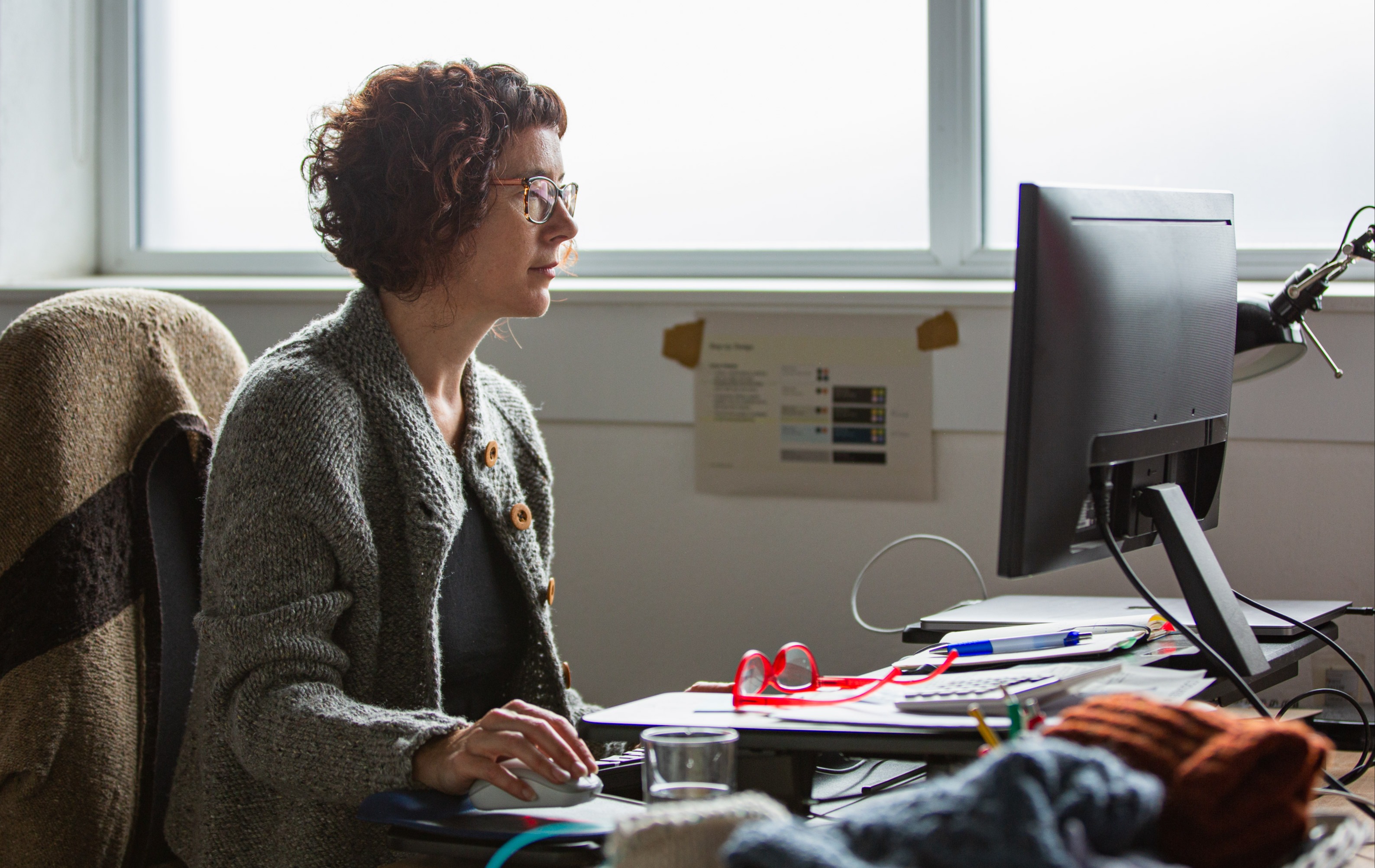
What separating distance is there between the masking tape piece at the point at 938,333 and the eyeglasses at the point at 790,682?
78cm

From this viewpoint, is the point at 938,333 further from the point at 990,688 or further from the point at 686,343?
the point at 990,688

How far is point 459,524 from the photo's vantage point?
4.25 ft

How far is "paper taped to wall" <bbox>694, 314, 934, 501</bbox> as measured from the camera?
1.85 m

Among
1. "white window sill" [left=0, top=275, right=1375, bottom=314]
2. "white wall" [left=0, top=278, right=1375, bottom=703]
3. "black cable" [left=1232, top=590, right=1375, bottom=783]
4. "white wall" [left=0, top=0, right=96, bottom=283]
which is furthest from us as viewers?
"white wall" [left=0, top=0, right=96, bottom=283]

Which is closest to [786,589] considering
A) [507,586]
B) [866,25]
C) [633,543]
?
[633,543]

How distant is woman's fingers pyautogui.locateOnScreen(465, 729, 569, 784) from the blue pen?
0.38m

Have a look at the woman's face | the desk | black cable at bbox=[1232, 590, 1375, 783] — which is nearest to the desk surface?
the desk

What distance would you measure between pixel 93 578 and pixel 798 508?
977 mm

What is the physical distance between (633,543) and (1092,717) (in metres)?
1.35

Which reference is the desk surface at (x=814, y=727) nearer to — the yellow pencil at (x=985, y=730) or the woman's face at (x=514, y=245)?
the yellow pencil at (x=985, y=730)

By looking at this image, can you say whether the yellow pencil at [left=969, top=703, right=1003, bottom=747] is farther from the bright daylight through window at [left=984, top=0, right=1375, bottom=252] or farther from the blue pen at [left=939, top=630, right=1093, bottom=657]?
the bright daylight through window at [left=984, top=0, right=1375, bottom=252]

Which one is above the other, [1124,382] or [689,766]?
[1124,382]

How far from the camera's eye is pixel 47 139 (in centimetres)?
238

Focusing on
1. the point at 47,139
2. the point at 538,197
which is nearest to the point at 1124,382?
the point at 538,197
